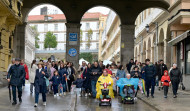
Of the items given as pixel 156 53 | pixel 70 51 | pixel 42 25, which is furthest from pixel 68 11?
pixel 42 25

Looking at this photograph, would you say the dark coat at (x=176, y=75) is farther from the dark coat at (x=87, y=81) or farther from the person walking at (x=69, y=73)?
the person walking at (x=69, y=73)

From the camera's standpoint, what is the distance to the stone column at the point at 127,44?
27.7 meters

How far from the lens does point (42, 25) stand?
423 feet

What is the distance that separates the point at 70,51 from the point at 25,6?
4.77 meters

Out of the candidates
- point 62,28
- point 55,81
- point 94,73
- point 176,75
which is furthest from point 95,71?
point 62,28

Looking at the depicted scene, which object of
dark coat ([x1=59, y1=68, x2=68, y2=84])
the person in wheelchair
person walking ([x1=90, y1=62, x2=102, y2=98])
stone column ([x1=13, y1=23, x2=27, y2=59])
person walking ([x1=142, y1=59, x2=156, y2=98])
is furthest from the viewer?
stone column ([x1=13, y1=23, x2=27, y2=59])

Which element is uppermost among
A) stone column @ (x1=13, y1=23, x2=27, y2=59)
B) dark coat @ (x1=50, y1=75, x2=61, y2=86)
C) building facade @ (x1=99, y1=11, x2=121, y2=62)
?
building facade @ (x1=99, y1=11, x2=121, y2=62)

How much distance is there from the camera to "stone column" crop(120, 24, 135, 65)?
90.9 ft

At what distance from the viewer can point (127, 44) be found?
27828 millimetres

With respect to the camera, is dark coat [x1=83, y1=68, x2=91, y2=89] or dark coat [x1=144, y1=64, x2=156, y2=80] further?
dark coat [x1=83, y1=68, x2=91, y2=89]

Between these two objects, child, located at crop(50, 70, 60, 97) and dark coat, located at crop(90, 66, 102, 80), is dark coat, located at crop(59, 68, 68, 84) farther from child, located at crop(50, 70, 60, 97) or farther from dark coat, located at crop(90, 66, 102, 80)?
dark coat, located at crop(90, 66, 102, 80)

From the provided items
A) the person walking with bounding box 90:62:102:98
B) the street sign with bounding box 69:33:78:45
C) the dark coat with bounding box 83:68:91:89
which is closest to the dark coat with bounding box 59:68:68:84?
the dark coat with bounding box 83:68:91:89

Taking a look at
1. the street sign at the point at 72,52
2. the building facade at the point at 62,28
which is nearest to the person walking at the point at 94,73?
the street sign at the point at 72,52

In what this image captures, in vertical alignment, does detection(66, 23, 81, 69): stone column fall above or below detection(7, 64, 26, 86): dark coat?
above
